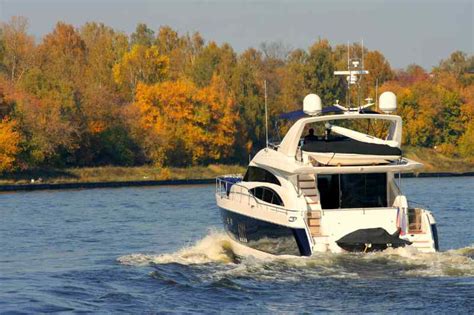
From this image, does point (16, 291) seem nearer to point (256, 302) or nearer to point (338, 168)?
point (256, 302)

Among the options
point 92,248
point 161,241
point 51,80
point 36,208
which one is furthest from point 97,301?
point 51,80

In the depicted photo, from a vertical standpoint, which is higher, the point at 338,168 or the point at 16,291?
the point at 338,168

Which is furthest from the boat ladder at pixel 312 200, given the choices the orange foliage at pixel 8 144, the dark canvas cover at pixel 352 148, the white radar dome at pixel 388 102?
the orange foliage at pixel 8 144

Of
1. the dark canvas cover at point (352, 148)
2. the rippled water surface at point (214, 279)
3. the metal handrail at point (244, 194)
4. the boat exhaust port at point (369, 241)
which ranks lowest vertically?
the rippled water surface at point (214, 279)

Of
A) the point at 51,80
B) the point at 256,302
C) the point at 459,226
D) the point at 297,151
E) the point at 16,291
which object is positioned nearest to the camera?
the point at 256,302

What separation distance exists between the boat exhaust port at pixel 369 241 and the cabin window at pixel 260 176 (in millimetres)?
3130

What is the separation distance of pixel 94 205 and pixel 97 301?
117 ft

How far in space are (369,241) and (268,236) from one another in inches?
107

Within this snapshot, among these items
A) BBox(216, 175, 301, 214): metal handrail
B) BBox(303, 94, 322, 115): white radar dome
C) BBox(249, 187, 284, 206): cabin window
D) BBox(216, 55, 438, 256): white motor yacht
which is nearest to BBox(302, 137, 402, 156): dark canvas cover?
BBox(216, 55, 438, 256): white motor yacht

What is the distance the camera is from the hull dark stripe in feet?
80.6

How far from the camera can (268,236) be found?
2598cm

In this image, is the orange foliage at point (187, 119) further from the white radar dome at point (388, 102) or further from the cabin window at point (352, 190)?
the cabin window at point (352, 190)

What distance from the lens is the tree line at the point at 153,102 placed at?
297ft

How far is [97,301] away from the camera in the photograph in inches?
847
